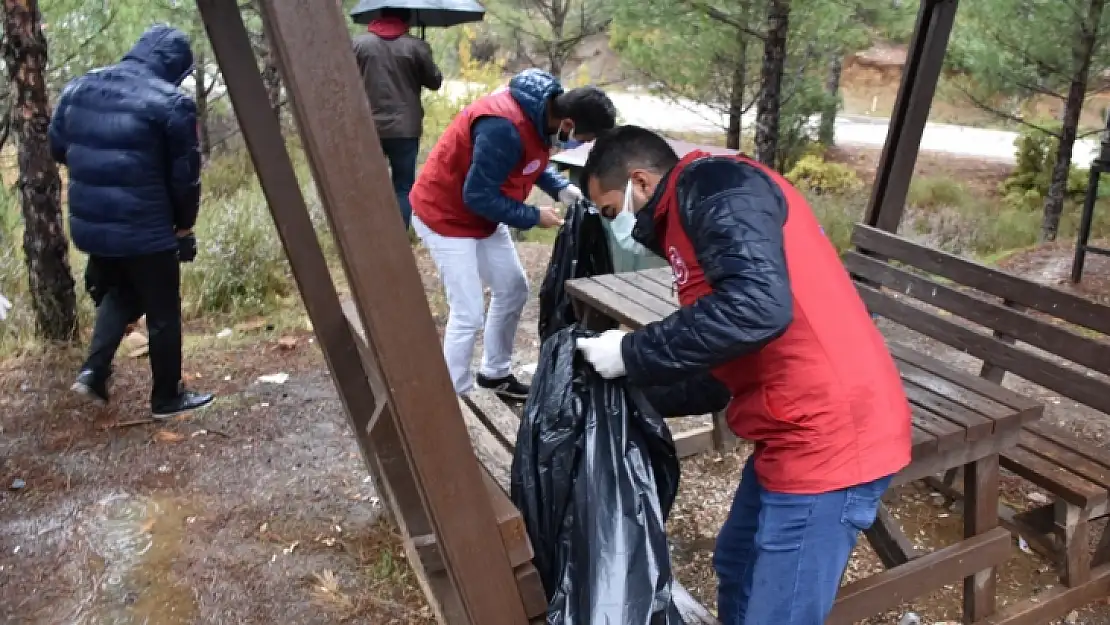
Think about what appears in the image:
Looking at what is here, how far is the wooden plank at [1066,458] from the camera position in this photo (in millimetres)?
2757

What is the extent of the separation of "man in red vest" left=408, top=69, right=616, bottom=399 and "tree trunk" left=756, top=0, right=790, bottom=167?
3.37 metres

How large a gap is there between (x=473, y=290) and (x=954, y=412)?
1.94 m

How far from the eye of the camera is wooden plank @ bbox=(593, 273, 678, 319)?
3070 mm

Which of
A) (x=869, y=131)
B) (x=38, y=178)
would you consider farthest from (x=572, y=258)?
(x=869, y=131)

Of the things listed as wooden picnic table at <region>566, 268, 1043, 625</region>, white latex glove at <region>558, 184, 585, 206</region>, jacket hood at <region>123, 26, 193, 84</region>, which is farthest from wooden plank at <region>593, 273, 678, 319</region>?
jacket hood at <region>123, 26, 193, 84</region>

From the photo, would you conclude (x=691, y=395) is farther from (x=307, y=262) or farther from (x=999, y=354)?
(x=999, y=354)

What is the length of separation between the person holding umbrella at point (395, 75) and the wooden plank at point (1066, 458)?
409 cm

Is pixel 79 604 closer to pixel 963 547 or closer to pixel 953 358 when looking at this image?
pixel 963 547

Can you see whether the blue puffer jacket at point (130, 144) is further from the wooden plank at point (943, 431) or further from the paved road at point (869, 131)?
the paved road at point (869, 131)

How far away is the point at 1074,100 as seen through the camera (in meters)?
8.20

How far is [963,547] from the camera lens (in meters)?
2.51

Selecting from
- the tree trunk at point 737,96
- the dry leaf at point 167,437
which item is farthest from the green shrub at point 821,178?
the dry leaf at point 167,437

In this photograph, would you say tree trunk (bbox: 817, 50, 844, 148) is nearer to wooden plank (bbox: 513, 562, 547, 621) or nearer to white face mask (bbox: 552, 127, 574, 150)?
white face mask (bbox: 552, 127, 574, 150)

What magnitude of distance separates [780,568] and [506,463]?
32.9 inches
